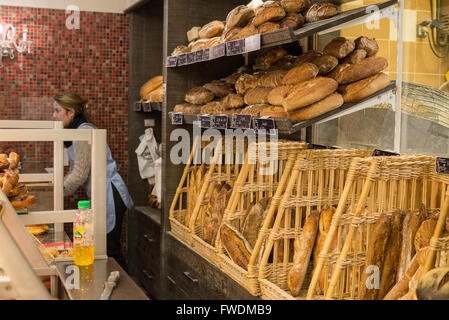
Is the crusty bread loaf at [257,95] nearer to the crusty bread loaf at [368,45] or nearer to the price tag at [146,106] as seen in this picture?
the crusty bread loaf at [368,45]

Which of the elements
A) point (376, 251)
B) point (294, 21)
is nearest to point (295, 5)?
point (294, 21)

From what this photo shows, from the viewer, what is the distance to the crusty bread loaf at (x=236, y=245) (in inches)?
97.3

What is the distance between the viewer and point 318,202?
233cm

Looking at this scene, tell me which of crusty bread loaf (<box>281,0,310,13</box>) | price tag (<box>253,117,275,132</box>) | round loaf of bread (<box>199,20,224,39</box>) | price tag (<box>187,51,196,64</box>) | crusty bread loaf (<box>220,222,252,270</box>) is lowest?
crusty bread loaf (<box>220,222,252,270</box>)

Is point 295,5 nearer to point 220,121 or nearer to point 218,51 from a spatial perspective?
point 218,51

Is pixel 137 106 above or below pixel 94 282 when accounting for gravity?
above

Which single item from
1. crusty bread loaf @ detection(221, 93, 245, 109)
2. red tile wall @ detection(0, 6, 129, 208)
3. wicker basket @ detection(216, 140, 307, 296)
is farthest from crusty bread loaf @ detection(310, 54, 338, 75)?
red tile wall @ detection(0, 6, 129, 208)

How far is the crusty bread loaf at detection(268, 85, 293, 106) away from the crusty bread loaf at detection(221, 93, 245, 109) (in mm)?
445

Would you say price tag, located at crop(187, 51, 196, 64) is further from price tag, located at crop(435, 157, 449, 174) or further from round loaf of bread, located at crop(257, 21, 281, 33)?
price tag, located at crop(435, 157, 449, 174)

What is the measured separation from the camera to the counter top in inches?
64.5

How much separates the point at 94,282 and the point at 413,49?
166cm

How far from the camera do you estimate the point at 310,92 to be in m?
2.28

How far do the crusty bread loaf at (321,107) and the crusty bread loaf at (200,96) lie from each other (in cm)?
121

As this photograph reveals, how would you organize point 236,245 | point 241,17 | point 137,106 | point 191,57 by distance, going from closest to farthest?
point 236,245, point 241,17, point 191,57, point 137,106
